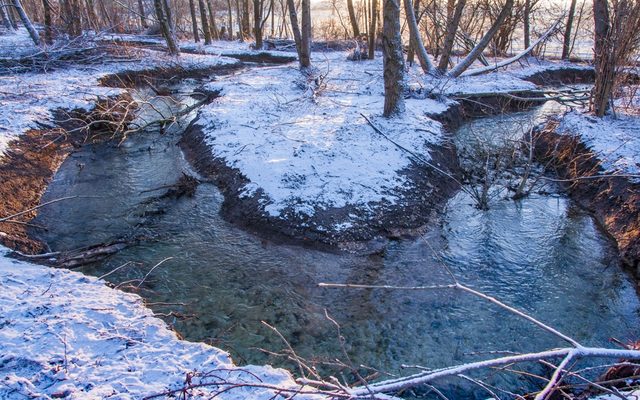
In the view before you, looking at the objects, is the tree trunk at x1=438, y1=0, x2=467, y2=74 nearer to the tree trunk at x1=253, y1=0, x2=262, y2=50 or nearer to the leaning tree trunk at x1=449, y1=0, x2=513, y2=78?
the leaning tree trunk at x1=449, y1=0, x2=513, y2=78

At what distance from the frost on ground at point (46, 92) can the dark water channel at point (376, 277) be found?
91.7 inches

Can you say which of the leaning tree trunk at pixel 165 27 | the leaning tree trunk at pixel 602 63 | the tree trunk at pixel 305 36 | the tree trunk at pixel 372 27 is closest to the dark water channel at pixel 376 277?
the leaning tree trunk at pixel 602 63

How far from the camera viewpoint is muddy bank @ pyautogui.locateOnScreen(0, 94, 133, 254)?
6137 mm

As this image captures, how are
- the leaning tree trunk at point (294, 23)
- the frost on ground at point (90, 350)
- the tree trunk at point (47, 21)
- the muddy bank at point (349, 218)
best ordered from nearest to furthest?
the frost on ground at point (90, 350) < the muddy bank at point (349, 218) < the leaning tree trunk at point (294, 23) < the tree trunk at point (47, 21)

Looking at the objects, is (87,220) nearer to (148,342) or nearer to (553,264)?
(148,342)

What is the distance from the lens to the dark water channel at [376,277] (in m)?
4.65

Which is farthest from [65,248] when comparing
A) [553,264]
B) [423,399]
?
[553,264]

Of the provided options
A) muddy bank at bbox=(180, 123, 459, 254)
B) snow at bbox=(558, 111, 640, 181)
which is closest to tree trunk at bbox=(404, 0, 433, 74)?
snow at bbox=(558, 111, 640, 181)

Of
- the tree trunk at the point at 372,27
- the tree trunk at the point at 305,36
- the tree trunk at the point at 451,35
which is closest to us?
the tree trunk at the point at 451,35

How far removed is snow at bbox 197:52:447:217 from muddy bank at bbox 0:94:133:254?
2.94m

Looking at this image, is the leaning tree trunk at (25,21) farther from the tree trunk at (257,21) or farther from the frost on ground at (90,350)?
the frost on ground at (90,350)

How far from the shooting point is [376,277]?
18.8ft

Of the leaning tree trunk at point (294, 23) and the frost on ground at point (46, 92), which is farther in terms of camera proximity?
the leaning tree trunk at point (294, 23)

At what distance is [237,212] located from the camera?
7.12m
